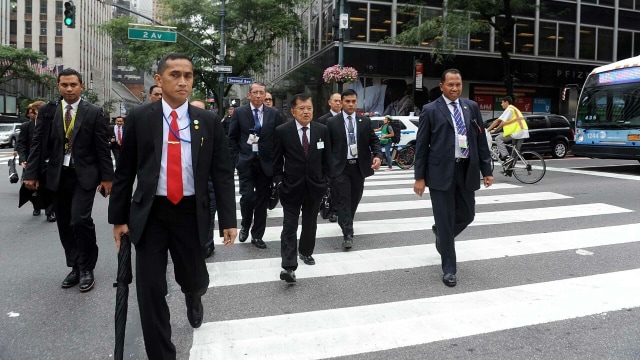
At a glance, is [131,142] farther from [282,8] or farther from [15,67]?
[15,67]

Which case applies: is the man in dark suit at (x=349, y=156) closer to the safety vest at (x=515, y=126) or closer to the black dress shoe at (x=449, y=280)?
the black dress shoe at (x=449, y=280)

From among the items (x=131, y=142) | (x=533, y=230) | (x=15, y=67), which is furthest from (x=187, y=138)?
(x=15, y=67)

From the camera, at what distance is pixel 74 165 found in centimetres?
484

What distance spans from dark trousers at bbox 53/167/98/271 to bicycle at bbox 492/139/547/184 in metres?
9.38

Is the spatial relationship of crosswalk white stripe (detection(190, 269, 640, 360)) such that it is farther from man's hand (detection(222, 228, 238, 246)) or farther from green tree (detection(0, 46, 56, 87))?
green tree (detection(0, 46, 56, 87))

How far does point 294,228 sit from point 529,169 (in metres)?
8.04

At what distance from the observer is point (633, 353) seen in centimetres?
342

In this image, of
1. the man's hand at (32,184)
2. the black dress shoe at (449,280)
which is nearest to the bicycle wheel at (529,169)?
the black dress shoe at (449,280)

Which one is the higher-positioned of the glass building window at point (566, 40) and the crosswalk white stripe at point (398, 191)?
the glass building window at point (566, 40)

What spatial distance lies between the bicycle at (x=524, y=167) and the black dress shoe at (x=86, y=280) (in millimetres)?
9429

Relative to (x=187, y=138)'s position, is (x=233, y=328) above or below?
below

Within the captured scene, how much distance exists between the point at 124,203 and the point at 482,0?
71.9ft

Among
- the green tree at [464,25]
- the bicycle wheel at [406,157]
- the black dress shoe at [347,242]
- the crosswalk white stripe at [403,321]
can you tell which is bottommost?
the crosswalk white stripe at [403,321]

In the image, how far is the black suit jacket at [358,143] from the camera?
Answer: 21.2ft
